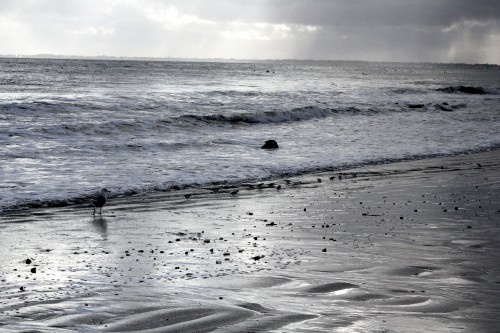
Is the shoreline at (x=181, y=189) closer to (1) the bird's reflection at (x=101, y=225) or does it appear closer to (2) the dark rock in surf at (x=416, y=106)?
(1) the bird's reflection at (x=101, y=225)

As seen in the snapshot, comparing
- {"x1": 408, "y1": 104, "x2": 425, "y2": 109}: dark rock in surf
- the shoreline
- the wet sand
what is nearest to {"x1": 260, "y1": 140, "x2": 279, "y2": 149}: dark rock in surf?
the shoreline

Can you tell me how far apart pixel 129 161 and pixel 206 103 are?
23288 mm

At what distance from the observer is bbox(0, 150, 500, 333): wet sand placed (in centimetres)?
639

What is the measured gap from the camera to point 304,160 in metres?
21.0

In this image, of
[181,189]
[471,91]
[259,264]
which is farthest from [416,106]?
[259,264]

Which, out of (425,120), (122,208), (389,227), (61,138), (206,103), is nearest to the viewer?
(389,227)

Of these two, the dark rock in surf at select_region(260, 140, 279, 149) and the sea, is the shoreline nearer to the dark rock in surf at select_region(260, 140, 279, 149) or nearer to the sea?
the sea

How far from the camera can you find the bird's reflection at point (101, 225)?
10.8 m

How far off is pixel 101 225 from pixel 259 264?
3943 mm

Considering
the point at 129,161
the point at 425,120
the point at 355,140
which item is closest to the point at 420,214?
the point at 129,161

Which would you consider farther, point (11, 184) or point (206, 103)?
point (206, 103)

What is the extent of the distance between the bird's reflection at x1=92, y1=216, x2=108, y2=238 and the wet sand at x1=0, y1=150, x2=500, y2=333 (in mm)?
16

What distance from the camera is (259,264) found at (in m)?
8.45

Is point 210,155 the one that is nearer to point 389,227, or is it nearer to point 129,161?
point 129,161
